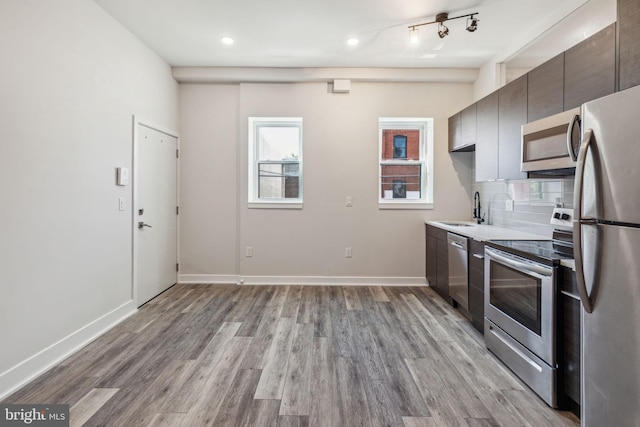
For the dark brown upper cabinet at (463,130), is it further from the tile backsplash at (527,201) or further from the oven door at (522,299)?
the oven door at (522,299)

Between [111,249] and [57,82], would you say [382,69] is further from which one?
[111,249]

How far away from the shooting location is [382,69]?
394 centimetres

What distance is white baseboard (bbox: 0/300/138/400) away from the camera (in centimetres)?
188

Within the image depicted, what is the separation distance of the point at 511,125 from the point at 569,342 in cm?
186

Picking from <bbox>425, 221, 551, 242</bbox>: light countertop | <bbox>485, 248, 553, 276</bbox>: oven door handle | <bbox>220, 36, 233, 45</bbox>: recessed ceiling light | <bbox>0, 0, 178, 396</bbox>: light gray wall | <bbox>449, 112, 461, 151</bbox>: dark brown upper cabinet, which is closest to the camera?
<bbox>485, 248, 553, 276</bbox>: oven door handle

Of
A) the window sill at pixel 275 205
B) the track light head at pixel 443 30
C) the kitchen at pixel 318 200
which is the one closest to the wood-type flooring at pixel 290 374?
the kitchen at pixel 318 200

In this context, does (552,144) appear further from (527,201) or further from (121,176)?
(121,176)

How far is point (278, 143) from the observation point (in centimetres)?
429

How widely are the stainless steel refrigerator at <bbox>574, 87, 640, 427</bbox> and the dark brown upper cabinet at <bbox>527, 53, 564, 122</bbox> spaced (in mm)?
896

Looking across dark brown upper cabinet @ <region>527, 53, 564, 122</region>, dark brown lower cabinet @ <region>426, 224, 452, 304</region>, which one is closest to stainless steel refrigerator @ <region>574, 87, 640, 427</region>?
dark brown upper cabinet @ <region>527, 53, 564, 122</region>

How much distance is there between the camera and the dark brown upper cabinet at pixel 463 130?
3443 millimetres

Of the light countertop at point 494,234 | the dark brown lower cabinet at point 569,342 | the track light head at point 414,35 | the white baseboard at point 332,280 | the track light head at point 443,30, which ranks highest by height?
the track light head at point 414,35

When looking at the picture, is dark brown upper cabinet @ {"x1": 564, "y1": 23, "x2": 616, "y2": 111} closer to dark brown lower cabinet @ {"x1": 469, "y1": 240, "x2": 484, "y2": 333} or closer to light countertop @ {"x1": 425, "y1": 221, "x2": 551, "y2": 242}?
light countertop @ {"x1": 425, "y1": 221, "x2": 551, "y2": 242}

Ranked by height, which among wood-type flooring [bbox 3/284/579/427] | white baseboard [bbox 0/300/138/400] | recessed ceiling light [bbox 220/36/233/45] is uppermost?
recessed ceiling light [bbox 220/36/233/45]
